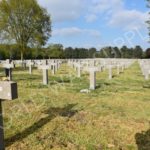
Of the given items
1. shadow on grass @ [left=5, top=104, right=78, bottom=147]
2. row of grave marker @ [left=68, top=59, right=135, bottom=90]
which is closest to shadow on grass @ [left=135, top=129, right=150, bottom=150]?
shadow on grass @ [left=5, top=104, right=78, bottom=147]

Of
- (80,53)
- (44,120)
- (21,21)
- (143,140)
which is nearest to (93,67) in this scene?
(44,120)

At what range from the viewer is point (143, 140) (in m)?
5.92

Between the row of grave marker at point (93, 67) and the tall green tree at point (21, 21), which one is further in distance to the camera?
the tall green tree at point (21, 21)

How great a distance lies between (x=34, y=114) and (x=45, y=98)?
2449 millimetres

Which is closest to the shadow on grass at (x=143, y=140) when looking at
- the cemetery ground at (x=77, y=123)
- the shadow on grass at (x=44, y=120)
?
the cemetery ground at (x=77, y=123)

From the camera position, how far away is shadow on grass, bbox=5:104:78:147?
5824mm

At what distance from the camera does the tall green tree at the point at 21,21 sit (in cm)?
3925

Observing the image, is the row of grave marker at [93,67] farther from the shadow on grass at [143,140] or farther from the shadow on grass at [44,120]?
the shadow on grass at [143,140]

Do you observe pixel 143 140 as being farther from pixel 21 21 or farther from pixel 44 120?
pixel 21 21

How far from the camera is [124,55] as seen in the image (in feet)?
289

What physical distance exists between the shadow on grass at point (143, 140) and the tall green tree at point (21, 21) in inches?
1374

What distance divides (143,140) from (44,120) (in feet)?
8.32

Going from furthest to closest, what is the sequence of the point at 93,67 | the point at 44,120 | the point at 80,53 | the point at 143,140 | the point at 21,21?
the point at 80,53 → the point at 21,21 → the point at 93,67 → the point at 44,120 → the point at 143,140

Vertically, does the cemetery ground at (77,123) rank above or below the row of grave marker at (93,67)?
below
